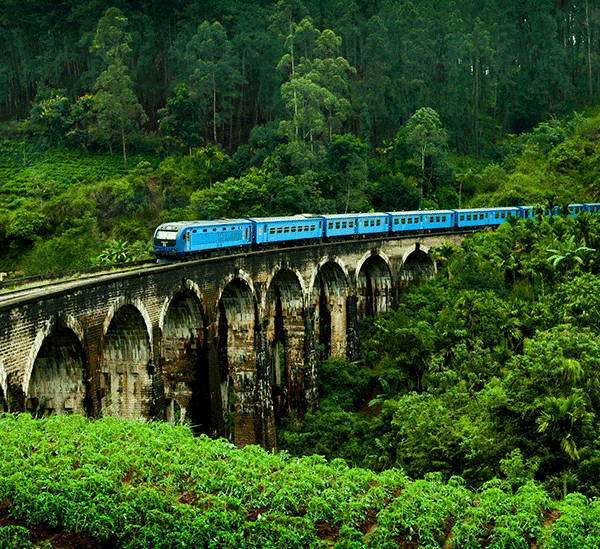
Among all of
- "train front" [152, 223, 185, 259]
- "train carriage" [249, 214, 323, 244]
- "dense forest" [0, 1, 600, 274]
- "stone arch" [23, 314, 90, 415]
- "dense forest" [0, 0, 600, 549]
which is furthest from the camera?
"dense forest" [0, 1, 600, 274]

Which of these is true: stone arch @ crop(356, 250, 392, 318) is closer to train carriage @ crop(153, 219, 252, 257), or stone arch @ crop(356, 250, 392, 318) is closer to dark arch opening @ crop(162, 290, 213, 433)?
train carriage @ crop(153, 219, 252, 257)

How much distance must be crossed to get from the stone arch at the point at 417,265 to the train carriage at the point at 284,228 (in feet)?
25.4

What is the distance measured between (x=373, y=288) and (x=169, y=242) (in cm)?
1736

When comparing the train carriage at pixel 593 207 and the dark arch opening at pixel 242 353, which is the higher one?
the train carriage at pixel 593 207

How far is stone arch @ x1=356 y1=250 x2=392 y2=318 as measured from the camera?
40562 millimetres

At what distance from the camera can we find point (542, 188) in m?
55.8

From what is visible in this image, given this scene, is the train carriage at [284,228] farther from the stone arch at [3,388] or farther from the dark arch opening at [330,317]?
the stone arch at [3,388]

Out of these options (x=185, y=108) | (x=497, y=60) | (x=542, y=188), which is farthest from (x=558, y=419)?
(x=497, y=60)

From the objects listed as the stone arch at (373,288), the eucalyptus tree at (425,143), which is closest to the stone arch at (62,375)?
the stone arch at (373,288)

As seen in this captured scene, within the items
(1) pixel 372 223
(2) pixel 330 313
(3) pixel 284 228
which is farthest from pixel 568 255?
(3) pixel 284 228

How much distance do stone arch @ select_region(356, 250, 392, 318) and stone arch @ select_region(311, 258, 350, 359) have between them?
291 centimetres

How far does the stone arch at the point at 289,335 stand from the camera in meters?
33.2

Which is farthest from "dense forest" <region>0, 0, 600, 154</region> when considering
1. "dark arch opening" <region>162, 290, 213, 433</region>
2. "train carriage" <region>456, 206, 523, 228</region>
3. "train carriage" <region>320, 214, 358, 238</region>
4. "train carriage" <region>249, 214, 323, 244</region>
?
"dark arch opening" <region>162, 290, 213, 433</region>

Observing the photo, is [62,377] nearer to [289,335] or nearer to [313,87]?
[289,335]
